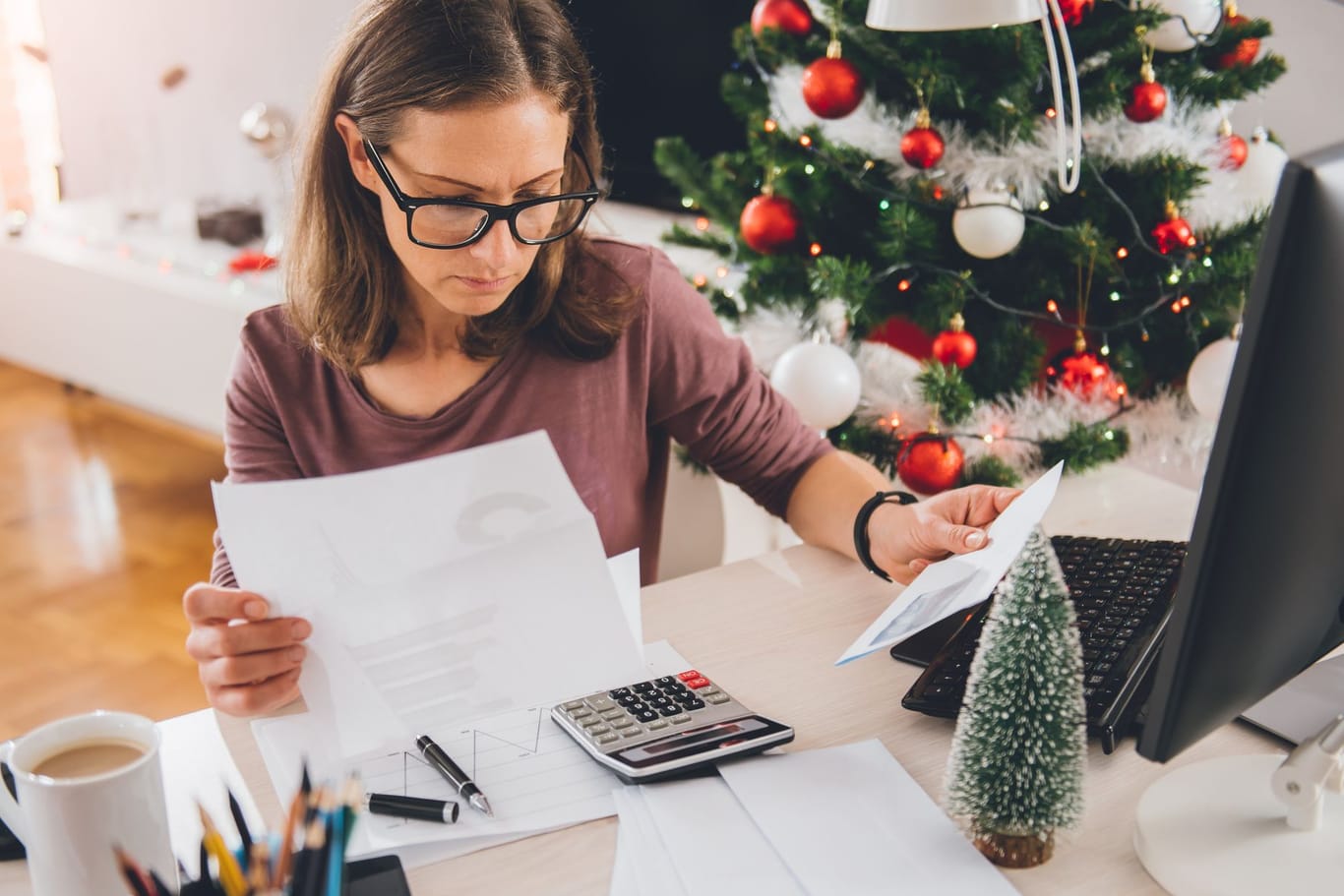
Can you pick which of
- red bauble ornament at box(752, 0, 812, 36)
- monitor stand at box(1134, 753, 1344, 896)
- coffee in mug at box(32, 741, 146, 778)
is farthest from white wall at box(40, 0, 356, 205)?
monitor stand at box(1134, 753, 1344, 896)

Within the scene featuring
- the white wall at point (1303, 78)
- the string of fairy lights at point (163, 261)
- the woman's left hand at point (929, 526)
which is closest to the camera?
the woman's left hand at point (929, 526)

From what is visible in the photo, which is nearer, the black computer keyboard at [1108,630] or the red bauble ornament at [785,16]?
→ the black computer keyboard at [1108,630]

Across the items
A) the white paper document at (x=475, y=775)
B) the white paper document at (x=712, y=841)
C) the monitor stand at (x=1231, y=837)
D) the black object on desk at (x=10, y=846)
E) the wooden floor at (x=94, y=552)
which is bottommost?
the wooden floor at (x=94, y=552)

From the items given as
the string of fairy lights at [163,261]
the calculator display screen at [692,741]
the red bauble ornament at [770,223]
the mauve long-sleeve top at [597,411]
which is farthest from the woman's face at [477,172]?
the string of fairy lights at [163,261]

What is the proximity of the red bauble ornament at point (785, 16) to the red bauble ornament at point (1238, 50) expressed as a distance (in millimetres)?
479

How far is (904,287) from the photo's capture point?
148cm

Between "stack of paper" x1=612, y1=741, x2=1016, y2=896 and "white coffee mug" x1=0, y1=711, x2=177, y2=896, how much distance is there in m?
0.24

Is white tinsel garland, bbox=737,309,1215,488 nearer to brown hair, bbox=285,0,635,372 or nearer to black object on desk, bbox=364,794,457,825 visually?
brown hair, bbox=285,0,635,372

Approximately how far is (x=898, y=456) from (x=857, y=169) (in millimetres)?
349

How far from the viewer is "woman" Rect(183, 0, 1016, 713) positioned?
0.97 metres

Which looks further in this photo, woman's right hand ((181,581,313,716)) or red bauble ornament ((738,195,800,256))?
red bauble ornament ((738,195,800,256))

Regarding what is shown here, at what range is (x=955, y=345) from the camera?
4.68 feet

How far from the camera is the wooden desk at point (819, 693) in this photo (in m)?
0.69

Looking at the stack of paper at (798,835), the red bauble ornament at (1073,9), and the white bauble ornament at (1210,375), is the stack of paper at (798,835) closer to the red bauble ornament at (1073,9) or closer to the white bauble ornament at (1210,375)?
the white bauble ornament at (1210,375)
